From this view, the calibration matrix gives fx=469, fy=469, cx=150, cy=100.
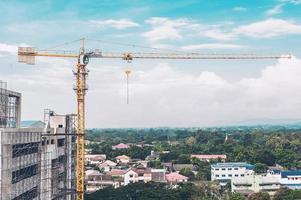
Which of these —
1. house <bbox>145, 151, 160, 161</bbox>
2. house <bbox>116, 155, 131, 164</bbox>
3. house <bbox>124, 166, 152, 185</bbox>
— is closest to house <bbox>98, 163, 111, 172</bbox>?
house <bbox>116, 155, 131, 164</bbox>

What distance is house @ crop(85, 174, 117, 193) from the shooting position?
49.3 meters

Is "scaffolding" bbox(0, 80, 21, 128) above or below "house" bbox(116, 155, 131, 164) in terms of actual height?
above

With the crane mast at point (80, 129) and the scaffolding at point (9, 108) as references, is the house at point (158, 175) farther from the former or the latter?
the scaffolding at point (9, 108)

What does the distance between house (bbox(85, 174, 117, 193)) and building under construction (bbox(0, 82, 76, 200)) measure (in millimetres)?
19809

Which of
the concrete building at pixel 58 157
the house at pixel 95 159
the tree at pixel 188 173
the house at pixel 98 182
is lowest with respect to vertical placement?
the house at pixel 98 182

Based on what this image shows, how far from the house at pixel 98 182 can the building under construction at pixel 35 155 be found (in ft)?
65.0

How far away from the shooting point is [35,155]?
23297mm

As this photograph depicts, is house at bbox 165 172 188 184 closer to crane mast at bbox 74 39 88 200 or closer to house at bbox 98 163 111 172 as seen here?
Result: house at bbox 98 163 111 172

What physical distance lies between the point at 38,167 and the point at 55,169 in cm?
230

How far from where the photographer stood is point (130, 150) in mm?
76188

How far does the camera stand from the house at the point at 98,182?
4931cm

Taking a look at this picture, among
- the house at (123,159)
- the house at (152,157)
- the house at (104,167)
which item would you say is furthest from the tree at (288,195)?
the house at (123,159)

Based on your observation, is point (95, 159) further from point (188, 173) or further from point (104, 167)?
point (188, 173)

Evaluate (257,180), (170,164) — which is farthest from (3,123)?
(170,164)
